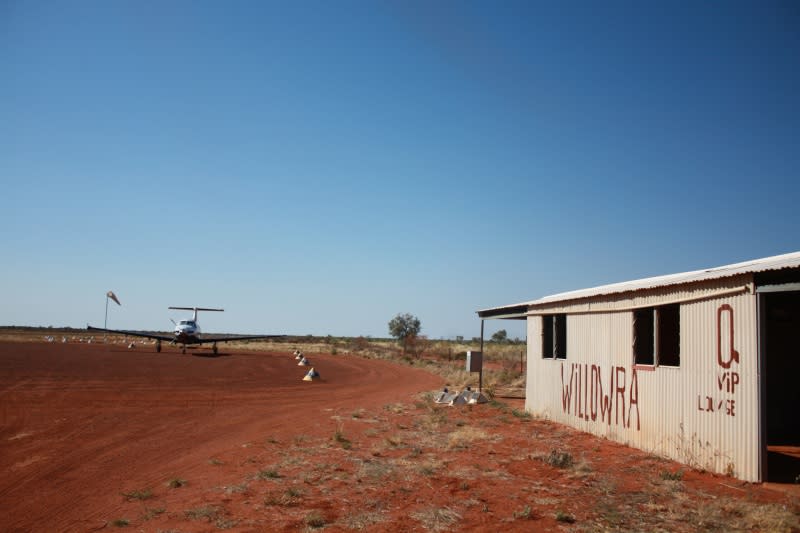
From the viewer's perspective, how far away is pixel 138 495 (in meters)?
8.43

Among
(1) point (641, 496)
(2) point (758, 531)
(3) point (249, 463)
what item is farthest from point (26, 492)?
(2) point (758, 531)

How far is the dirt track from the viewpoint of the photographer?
8500mm

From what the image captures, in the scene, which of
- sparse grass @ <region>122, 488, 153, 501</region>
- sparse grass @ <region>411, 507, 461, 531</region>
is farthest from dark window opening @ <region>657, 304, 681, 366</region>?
sparse grass @ <region>122, 488, 153, 501</region>

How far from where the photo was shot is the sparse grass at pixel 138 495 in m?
8.35

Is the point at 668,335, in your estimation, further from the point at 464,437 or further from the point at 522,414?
the point at 522,414

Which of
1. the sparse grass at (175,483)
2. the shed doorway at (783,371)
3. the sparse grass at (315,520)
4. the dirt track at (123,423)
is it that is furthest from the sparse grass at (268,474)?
the shed doorway at (783,371)

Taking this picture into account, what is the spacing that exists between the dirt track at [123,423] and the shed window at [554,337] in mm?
6144

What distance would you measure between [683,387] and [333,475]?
6.46 m

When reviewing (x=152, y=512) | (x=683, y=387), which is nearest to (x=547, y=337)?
(x=683, y=387)

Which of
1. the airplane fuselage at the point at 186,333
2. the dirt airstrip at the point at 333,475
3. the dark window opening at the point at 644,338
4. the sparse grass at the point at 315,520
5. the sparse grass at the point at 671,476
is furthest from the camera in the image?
the airplane fuselage at the point at 186,333

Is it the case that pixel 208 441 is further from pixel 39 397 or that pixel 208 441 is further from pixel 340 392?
pixel 340 392

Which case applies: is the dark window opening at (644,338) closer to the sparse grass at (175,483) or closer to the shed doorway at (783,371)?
the shed doorway at (783,371)

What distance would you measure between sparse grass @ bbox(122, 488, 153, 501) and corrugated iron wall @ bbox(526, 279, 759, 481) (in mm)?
8837

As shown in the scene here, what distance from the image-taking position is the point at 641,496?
848 centimetres
